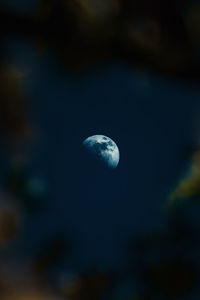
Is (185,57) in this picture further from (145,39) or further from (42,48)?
(42,48)

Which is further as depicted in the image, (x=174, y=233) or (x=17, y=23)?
(x=174, y=233)

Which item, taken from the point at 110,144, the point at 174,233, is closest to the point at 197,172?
the point at 174,233

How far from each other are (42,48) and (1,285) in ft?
1.31

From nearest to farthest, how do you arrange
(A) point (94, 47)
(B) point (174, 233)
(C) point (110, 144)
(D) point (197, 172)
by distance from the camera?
1. (A) point (94, 47)
2. (D) point (197, 172)
3. (B) point (174, 233)
4. (C) point (110, 144)

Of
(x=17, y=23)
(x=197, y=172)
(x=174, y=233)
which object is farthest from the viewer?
(x=174, y=233)

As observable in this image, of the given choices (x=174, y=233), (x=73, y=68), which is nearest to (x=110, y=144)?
(x=174, y=233)

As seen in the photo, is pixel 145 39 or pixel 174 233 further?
pixel 174 233

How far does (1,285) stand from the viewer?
0.57 metres

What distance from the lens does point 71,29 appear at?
18.1 inches

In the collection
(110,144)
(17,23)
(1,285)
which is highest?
(110,144)

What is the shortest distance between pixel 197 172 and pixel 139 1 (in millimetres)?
339

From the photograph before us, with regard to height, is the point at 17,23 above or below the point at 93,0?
below

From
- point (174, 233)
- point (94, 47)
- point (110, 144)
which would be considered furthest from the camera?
point (110, 144)

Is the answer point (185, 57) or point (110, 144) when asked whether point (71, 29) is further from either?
point (110, 144)
